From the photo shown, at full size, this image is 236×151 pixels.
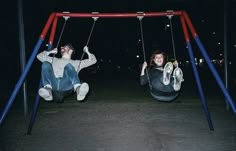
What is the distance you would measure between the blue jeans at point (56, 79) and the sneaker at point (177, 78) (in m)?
1.61

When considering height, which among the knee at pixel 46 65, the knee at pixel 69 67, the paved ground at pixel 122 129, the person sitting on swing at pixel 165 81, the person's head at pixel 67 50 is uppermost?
the person's head at pixel 67 50

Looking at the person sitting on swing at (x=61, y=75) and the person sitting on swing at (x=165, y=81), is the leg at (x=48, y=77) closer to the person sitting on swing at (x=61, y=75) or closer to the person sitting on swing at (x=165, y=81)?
the person sitting on swing at (x=61, y=75)

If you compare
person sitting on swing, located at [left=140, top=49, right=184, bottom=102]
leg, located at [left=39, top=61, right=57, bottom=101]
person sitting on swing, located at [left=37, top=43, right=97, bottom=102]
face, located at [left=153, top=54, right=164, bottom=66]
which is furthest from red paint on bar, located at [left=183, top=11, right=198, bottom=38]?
leg, located at [left=39, top=61, right=57, bottom=101]

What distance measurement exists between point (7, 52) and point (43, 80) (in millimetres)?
38497

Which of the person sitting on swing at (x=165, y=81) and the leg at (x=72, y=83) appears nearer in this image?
the leg at (x=72, y=83)

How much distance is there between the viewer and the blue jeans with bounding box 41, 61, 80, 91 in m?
5.57

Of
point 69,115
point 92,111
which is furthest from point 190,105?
point 69,115

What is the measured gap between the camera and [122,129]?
279 inches

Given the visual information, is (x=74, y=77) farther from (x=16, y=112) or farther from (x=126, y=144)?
(x=16, y=112)

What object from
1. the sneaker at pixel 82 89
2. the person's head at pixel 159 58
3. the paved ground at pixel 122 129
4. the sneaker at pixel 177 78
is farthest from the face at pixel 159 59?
the sneaker at pixel 82 89

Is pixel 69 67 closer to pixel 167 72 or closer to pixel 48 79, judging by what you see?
pixel 48 79

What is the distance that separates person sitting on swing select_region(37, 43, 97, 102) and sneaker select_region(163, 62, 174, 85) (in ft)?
4.18

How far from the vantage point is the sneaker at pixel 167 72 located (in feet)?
19.1

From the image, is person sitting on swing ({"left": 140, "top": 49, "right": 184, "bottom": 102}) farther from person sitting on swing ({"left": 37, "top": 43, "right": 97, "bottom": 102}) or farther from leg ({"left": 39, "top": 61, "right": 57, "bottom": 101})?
leg ({"left": 39, "top": 61, "right": 57, "bottom": 101})
